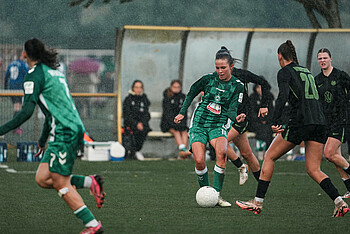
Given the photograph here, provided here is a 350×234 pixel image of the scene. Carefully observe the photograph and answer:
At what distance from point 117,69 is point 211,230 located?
1124cm

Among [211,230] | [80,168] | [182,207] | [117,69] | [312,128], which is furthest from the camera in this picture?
[117,69]

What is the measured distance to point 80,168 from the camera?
15641mm

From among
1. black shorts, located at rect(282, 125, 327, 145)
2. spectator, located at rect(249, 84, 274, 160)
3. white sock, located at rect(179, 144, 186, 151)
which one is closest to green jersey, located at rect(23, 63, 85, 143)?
black shorts, located at rect(282, 125, 327, 145)

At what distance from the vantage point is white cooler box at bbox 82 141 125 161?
17688 mm

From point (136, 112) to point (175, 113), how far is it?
2.88 feet

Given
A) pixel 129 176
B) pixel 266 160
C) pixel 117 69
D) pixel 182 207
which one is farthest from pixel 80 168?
pixel 266 160

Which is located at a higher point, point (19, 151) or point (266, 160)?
point (266, 160)

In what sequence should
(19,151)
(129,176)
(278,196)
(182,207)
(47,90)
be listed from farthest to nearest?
(19,151)
(129,176)
(278,196)
(182,207)
(47,90)

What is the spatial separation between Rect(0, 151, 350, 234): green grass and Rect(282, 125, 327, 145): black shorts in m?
0.86

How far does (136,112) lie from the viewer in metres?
18.1

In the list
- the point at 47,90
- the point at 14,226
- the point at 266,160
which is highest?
the point at 47,90

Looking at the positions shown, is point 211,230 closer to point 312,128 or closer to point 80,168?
point 312,128

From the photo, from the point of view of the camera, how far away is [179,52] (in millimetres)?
18984

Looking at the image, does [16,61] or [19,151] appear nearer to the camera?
[19,151]
